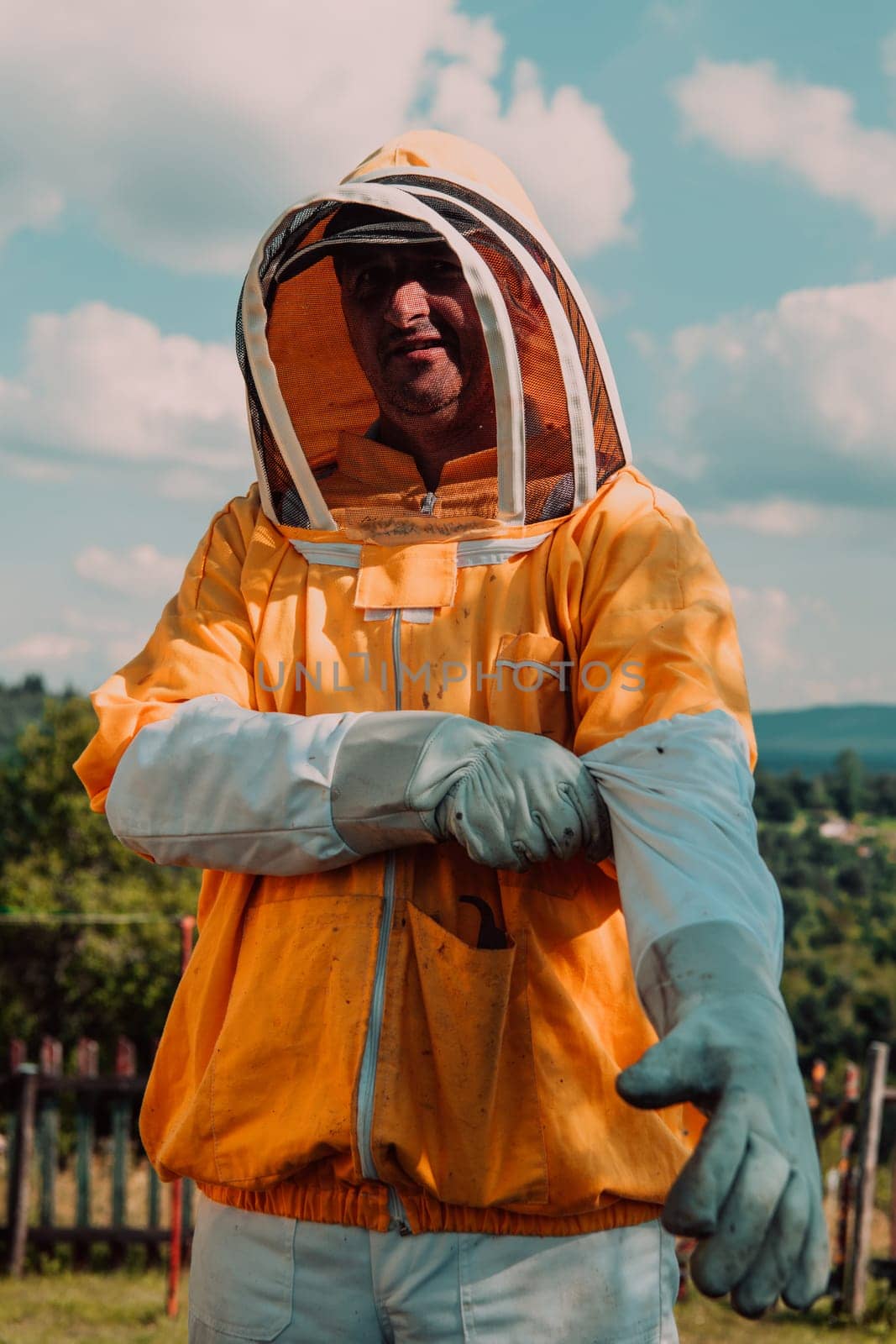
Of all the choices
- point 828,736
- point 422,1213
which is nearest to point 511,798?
point 422,1213

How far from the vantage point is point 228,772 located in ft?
8.09

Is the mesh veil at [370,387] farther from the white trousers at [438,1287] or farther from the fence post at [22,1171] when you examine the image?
the fence post at [22,1171]

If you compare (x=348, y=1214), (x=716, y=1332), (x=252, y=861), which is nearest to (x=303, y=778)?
(x=252, y=861)

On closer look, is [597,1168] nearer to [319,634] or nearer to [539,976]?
[539,976]

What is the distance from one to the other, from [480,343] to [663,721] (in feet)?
3.36

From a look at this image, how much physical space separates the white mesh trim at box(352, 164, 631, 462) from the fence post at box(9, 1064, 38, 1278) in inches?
362

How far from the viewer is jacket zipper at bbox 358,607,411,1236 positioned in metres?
2.33

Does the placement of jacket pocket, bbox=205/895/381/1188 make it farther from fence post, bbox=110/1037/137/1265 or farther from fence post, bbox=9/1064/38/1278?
fence post, bbox=9/1064/38/1278

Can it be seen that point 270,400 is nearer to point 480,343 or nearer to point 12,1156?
point 480,343

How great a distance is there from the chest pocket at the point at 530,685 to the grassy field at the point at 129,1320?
7289 millimetres

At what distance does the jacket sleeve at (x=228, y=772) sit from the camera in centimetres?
239

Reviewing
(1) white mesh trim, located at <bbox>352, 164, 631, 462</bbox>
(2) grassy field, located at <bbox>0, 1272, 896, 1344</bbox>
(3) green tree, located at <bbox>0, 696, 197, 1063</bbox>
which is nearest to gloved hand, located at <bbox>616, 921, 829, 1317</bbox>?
(1) white mesh trim, located at <bbox>352, 164, 631, 462</bbox>

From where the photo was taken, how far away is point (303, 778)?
2.40 metres

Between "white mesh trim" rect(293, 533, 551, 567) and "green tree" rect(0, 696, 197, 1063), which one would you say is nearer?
"white mesh trim" rect(293, 533, 551, 567)
